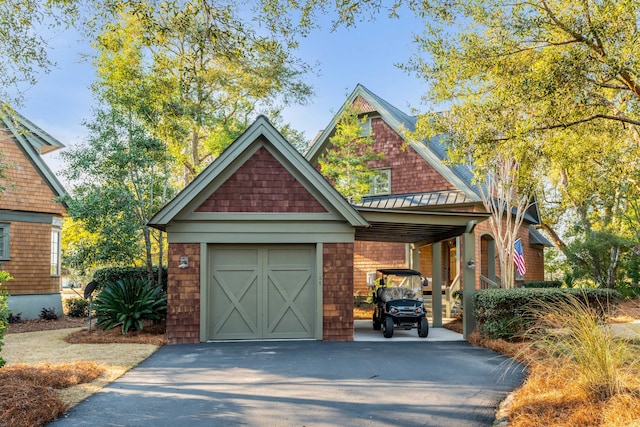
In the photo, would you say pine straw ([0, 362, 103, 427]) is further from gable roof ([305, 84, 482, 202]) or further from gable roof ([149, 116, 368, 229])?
gable roof ([305, 84, 482, 202])

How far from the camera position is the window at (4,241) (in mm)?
17250

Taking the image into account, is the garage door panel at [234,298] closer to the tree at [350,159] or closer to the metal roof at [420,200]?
the metal roof at [420,200]

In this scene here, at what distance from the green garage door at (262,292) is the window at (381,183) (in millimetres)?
9397

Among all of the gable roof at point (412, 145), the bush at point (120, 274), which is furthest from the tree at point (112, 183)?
the gable roof at point (412, 145)

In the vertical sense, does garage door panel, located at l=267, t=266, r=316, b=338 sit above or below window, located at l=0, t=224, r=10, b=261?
below

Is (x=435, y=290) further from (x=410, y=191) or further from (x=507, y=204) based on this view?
(x=410, y=191)

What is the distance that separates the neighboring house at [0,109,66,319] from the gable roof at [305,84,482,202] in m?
9.97

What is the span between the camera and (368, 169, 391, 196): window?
69.5 ft

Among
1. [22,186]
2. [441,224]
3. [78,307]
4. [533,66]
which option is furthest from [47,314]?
[533,66]

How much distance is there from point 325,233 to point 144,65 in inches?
465

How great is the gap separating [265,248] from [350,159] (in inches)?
353

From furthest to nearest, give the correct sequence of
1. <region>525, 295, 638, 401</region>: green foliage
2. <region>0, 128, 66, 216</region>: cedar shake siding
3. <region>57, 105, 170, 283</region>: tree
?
<region>0, 128, 66, 216</region>: cedar shake siding, <region>57, 105, 170, 283</region>: tree, <region>525, 295, 638, 401</region>: green foliage

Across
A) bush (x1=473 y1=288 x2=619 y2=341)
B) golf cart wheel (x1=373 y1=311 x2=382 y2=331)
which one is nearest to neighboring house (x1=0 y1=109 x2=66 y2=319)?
golf cart wheel (x1=373 y1=311 x2=382 y2=331)

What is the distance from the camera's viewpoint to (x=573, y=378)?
6.13 m
